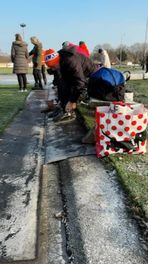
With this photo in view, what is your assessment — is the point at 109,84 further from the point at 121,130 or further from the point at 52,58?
the point at 52,58

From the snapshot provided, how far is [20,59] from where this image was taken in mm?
11102

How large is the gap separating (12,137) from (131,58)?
8657 cm

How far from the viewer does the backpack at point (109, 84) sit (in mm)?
4688

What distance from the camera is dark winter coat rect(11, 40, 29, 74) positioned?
10.9 meters

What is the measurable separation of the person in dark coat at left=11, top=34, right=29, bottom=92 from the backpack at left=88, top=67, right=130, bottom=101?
6.41 metres

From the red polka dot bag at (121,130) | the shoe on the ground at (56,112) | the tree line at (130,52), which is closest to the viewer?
the red polka dot bag at (121,130)

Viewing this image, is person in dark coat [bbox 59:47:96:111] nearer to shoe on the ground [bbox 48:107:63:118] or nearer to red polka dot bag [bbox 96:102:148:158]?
shoe on the ground [bbox 48:107:63:118]

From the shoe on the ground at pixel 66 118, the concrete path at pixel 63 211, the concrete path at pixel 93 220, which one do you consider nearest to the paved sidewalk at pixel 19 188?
the concrete path at pixel 63 211

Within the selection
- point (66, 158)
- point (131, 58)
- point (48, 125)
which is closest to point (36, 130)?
point (48, 125)

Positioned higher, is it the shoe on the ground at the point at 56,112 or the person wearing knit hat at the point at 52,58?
the person wearing knit hat at the point at 52,58

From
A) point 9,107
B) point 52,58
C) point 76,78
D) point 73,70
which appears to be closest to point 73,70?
point 73,70

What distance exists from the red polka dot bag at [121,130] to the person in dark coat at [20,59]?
7.63 m

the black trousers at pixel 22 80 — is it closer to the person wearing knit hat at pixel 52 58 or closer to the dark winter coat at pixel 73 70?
the person wearing knit hat at pixel 52 58

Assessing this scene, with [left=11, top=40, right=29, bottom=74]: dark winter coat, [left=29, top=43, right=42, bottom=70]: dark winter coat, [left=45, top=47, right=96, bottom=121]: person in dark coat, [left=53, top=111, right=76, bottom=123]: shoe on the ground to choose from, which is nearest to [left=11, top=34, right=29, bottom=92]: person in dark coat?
[left=11, top=40, right=29, bottom=74]: dark winter coat
